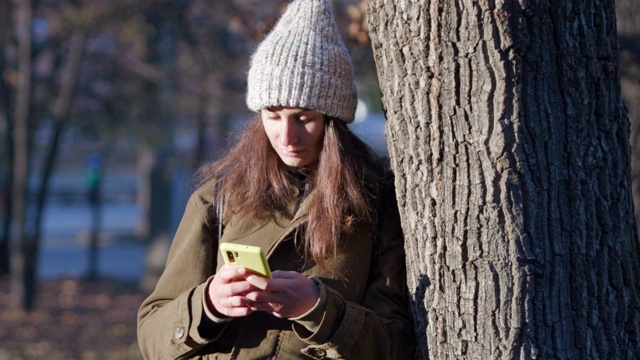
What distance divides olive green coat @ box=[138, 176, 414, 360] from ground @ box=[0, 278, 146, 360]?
646 cm

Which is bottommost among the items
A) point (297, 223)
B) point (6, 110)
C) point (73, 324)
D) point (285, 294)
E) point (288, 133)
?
point (73, 324)

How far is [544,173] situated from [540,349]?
1.34 ft

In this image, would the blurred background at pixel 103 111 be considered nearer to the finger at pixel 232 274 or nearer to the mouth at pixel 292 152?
the mouth at pixel 292 152

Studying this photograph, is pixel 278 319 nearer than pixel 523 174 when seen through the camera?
No

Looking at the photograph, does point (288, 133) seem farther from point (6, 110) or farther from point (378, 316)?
point (6, 110)

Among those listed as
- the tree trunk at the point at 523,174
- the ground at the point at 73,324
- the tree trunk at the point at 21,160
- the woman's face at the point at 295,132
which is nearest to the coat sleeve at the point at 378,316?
the tree trunk at the point at 523,174

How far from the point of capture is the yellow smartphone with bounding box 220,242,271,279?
6.73 feet

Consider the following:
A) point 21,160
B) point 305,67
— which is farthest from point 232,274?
point 21,160

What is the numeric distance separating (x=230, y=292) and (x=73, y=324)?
888 centimetres

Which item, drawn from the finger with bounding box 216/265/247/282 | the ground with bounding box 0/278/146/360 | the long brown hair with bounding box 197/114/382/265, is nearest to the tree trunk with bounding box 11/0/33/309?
the ground with bounding box 0/278/146/360

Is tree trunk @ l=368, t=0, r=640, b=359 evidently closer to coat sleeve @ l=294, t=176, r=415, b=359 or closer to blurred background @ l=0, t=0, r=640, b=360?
coat sleeve @ l=294, t=176, r=415, b=359

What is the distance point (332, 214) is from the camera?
244cm

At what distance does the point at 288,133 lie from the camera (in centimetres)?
249

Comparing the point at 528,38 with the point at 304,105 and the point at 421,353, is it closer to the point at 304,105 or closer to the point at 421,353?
the point at 304,105
